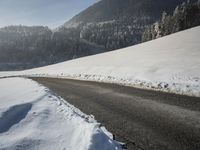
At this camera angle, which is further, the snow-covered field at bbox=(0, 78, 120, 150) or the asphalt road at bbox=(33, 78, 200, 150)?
the asphalt road at bbox=(33, 78, 200, 150)

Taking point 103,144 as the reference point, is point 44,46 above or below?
above

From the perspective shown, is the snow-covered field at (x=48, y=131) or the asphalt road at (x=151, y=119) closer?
the snow-covered field at (x=48, y=131)

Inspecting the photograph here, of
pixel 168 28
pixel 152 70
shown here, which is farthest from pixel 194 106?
pixel 168 28

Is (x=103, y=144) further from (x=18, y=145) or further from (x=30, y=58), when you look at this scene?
(x=30, y=58)

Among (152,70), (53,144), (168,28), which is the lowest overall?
(53,144)

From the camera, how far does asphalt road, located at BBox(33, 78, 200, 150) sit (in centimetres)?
670

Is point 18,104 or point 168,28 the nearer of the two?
point 18,104

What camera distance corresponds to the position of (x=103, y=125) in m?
8.61

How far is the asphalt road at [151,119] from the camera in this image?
6703 mm

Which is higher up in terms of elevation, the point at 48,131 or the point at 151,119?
the point at 151,119

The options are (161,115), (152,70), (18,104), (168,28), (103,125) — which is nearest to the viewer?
(103,125)

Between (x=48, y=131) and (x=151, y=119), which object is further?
(x=151, y=119)

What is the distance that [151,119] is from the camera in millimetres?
8789

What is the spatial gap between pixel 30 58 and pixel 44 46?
2103 cm
